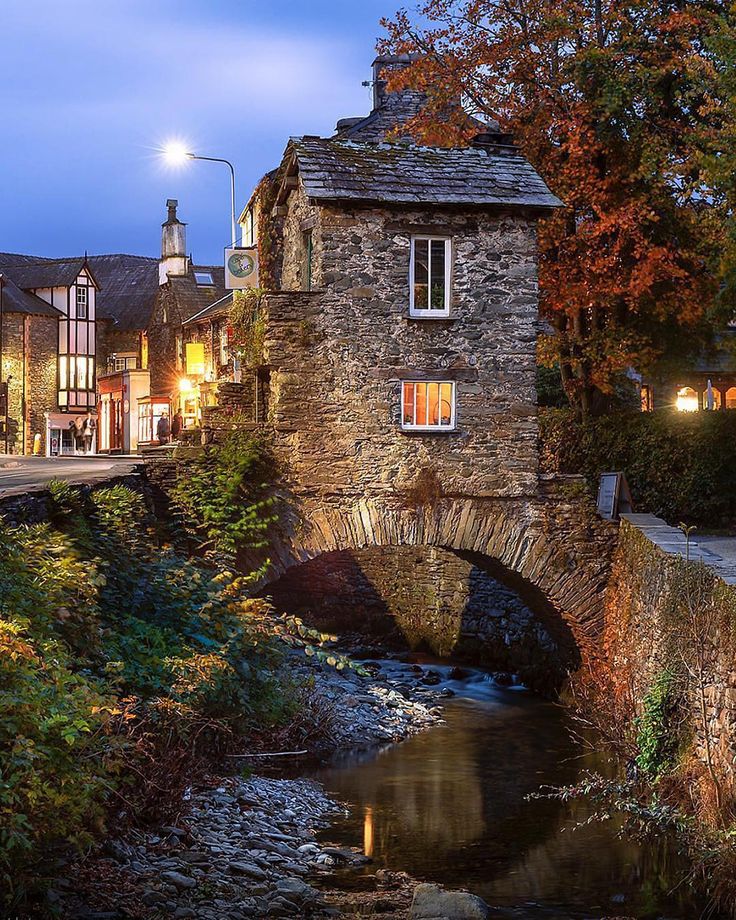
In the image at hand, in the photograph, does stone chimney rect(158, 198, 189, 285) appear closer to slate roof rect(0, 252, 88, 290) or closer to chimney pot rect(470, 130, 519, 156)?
slate roof rect(0, 252, 88, 290)

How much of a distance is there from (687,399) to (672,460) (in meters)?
16.1

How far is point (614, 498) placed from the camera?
68.5 ft

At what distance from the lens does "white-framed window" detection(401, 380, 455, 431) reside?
20.6 m

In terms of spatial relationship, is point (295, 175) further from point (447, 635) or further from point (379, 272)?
point (447, 635)

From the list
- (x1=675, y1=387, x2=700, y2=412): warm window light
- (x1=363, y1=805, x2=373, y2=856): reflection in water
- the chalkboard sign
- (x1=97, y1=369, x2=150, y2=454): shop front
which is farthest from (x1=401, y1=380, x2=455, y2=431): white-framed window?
(x1=97, y1=369, x2=150, y2=454): shop front

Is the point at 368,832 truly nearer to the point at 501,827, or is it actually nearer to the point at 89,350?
the point at 501,827

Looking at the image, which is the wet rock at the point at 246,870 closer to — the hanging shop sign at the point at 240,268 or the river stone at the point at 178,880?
the river stone at the point at 178,880

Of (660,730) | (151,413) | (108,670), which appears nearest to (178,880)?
(108,670)

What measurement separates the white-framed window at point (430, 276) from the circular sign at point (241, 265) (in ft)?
37.0

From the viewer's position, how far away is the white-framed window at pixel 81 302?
62031mm

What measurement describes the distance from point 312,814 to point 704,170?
40.4 ft

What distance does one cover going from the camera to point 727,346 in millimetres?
22906

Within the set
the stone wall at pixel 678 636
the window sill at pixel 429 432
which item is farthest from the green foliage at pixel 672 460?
the window sill at pixel 429 432

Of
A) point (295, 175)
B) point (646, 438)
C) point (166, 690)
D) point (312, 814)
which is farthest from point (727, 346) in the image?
point (166, 690)
